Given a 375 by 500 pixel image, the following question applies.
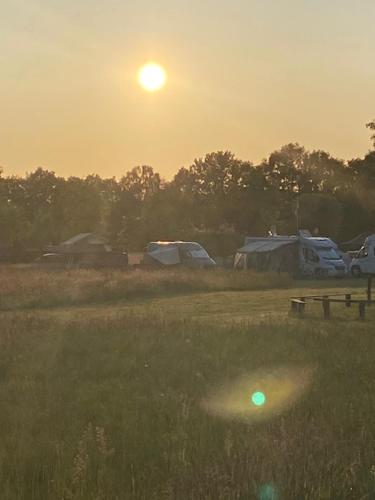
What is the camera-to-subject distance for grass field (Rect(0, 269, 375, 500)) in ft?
18.2

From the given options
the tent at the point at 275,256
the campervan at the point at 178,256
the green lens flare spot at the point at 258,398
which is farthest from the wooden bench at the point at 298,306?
the campervan at the point at 178,256

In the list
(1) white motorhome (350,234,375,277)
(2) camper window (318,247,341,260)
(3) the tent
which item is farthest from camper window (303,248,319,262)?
(1) white motorhome (350,234,375,277)

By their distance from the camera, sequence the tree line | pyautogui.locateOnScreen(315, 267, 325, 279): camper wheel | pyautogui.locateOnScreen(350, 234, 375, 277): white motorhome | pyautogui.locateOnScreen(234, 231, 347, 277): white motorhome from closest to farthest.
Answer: pyautogui.locateOnScreen(315, 267, 325, 279): camper wheel, pyautogui.locateOnScreen(350, 234, 375, 277): white motorhome, pyautogui.locateOnScreen(234, 231, 347, 277): white motorhome, the tree line

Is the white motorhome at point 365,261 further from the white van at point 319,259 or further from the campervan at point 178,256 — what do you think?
the campervan at point 178,256

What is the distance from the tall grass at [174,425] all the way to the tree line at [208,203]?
222 ft

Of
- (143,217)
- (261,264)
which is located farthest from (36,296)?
(143,217)

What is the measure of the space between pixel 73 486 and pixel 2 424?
2036mm

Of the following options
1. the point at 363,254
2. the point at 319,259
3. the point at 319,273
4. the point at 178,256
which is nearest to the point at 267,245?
the point at 319,259

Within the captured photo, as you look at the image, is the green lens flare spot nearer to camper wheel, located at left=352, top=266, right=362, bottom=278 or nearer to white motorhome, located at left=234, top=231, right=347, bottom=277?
white motorhome, located at left=234, top=231, right=347, bottom=277

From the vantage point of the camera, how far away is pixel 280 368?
10.4 metres

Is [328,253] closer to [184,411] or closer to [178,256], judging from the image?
[178,256]

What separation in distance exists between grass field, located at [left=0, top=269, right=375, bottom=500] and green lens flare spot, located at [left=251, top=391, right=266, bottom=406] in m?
0.08

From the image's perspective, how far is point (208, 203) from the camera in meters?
102

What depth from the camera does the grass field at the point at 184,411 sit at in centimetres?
554
